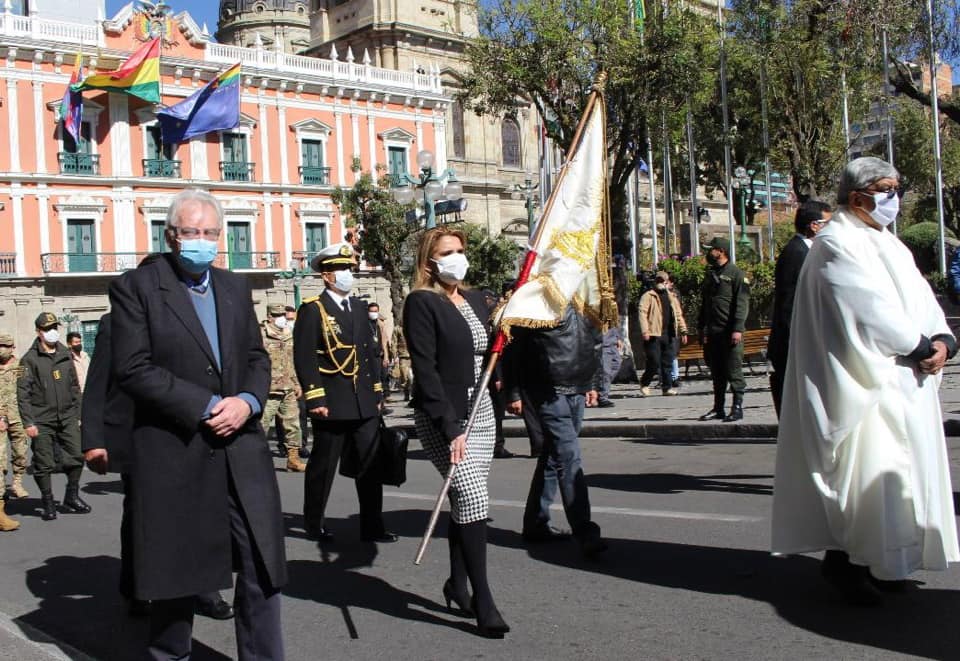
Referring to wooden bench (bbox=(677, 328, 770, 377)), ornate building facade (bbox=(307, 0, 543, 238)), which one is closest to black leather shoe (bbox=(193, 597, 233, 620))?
wooden bench (bbox=(677, 328, 770, 377))

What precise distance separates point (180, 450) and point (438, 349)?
5.28ft

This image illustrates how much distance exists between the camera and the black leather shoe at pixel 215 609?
5.79 metres

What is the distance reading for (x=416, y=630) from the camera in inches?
203

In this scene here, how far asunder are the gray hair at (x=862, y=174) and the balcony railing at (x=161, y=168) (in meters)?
42.4

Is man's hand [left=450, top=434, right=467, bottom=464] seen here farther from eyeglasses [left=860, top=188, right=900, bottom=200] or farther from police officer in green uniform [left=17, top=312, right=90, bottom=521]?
police officer in green uniform [left=17, top=312, right=90, bottom=521]

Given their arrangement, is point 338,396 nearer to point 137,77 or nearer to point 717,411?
point 717,411

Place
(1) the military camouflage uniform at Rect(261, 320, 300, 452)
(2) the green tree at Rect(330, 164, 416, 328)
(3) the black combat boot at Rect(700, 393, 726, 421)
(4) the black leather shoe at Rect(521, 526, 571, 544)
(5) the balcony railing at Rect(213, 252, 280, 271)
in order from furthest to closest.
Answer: (5) the balcony railing at Rect(213, 252, 280, 271) → (2) the green tree at Rect(330, 164, 416, 328) → (3) the black combat boot at Rect(700, 393, 726, 421) → (1) the military camouflage uniform at Rect(261, 320, 300, 452) → (4) the black leather shoe at Rect(521, 526, 571, 544)

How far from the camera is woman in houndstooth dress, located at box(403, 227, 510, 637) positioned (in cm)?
502

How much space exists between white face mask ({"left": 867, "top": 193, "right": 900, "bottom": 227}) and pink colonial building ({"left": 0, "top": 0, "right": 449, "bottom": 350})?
36.4 meters

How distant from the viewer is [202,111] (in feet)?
145

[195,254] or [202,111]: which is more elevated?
[202,111]

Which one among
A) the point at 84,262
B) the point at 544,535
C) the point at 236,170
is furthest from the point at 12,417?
the point at 236,170

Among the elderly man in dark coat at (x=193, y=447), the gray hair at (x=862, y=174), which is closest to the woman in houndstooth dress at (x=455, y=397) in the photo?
the elderly man in dark coat at (x=193, y=447)

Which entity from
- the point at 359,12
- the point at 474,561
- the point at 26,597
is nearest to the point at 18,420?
the point at 26,597
